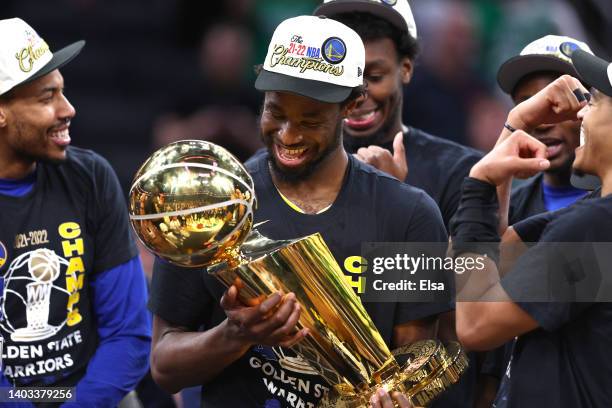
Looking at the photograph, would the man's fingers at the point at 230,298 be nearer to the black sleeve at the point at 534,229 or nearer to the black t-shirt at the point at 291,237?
the black t-shirt at the point at 291,237

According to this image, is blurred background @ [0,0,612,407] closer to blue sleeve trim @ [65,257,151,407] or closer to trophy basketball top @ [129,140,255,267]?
blue sleeve trim @ [65,257,151,407]

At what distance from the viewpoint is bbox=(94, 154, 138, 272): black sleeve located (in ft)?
13.4

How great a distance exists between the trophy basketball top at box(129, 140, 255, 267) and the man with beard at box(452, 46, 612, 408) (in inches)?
26.7

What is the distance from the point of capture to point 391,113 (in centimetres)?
450

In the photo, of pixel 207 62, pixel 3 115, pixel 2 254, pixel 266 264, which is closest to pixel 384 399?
pixel 266 264

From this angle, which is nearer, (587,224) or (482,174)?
(587,224)

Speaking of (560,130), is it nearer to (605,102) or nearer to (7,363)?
(605,102)

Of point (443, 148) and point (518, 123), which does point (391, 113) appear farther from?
point (518, 123)

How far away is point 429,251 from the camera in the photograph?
11.5 feet

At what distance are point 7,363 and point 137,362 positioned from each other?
465 mm

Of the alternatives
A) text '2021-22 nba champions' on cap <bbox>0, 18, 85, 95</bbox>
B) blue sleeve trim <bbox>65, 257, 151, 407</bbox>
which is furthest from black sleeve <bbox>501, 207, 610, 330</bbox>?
text '2021-22 nba champions' on cap <bbox>0, 18, 85, 95</bbox>

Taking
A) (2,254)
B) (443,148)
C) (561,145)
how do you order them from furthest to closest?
(443,148)
(561,145)
(2,254)

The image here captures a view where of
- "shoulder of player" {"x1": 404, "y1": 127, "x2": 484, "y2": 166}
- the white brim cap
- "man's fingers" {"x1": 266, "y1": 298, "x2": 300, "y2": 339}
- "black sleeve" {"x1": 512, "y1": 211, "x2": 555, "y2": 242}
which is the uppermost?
the white brim cap

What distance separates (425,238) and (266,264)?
0.74 metres
